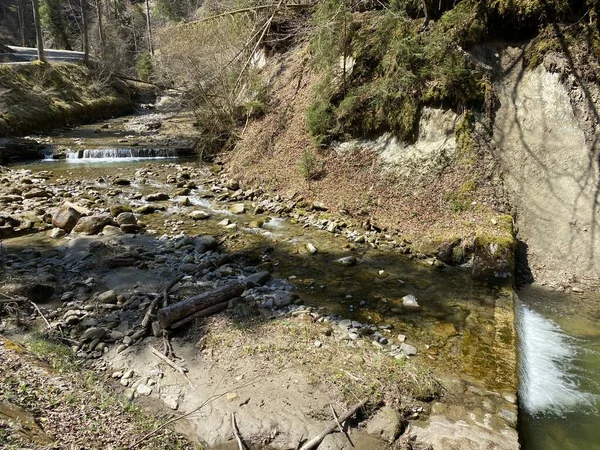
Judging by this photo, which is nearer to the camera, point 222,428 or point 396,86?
point 222,428

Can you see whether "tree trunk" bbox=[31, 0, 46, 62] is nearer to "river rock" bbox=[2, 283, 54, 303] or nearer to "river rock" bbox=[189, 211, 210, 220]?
"river rock" bbox=[189, 211, 210, 220]

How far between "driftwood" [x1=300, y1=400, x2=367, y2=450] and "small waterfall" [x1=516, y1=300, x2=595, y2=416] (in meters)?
2.18

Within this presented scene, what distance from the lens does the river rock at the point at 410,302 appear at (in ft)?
21.2

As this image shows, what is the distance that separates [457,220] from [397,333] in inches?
163

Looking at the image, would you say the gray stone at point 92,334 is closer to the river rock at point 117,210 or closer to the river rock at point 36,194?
the river rock at point 117,210

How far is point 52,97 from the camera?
72.6ft

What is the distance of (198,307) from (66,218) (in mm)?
5512

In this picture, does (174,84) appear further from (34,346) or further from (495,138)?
(34,346)

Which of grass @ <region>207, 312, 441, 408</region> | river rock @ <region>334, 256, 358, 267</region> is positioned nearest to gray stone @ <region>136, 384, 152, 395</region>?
grass @ <region>207, 312, 441, 408</region>

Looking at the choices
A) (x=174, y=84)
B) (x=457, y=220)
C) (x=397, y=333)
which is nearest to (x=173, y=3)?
(x=174, y=84)

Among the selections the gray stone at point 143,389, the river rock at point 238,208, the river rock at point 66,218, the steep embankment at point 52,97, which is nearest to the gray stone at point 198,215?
the river rock at point 238,208

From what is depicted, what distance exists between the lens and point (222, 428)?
4.04 m

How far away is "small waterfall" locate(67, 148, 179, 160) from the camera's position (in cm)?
1662

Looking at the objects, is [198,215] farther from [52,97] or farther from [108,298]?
[52,97]
